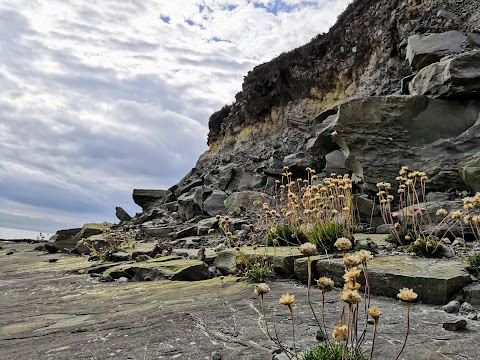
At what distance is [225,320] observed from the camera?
2.83 m

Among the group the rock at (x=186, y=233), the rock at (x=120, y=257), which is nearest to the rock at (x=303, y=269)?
the rock at (x=120, y=257)

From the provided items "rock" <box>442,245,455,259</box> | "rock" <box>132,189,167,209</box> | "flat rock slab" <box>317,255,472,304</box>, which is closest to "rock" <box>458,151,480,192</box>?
"rock" <box>442,245,455,259</box>

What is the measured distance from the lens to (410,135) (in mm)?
7164

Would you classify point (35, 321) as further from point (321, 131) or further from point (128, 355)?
point (321, 131)

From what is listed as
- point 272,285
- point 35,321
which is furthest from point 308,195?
point 35,321

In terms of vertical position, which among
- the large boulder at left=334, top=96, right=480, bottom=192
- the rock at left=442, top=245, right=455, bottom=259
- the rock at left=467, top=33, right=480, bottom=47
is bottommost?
the rock at left=442, top=245, right=455, bottom=259

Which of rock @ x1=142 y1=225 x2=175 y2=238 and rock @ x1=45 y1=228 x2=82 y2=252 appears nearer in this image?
rock @ x1=142 y1=225 x2=175 y2=238

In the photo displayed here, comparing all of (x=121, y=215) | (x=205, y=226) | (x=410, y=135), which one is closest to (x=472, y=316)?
(x=410, y=135)

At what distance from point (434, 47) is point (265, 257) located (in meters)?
7.42

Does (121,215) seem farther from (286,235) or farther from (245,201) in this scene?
(286,235)

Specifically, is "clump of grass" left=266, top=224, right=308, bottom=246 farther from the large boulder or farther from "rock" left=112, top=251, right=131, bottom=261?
"rock" left=112, top=251, right=131, bottom=261

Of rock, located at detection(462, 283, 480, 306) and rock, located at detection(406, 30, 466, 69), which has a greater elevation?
rock, located at detection(406, 30, 466, 69)

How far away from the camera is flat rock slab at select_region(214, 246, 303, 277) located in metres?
4.56

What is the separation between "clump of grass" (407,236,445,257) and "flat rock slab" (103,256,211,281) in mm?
2983
